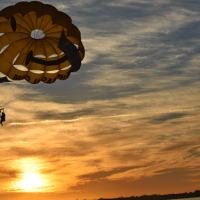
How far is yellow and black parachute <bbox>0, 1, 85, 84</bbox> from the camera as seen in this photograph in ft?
101

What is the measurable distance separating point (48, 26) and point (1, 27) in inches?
161

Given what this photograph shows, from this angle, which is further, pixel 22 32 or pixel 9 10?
pixel 22 32

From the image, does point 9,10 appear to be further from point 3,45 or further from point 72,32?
point 72,32

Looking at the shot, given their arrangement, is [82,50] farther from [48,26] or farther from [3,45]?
[3,45]

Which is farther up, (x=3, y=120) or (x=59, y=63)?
(x=59, y=63)

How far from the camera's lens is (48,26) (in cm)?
3306

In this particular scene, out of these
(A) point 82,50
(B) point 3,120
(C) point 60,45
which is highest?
(A) point 82,50

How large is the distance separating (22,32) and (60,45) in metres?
6.52

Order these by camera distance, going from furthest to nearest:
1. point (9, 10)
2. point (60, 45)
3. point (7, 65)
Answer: point (7, 65), point (9, 10), point (60, 45)

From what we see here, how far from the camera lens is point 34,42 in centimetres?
3381

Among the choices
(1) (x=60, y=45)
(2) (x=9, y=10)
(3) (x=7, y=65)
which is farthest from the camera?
(3) (x=7, y=65)

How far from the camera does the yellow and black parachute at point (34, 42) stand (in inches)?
1217

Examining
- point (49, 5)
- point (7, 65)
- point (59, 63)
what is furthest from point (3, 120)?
point (49, 5)

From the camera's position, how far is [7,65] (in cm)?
3278
